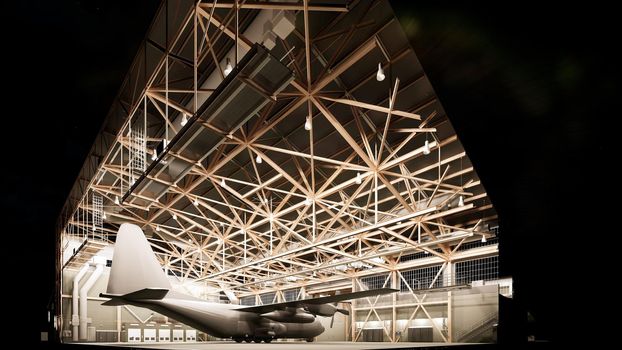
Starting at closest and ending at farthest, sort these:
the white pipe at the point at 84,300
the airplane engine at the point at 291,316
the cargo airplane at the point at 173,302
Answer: the cargo airplane at the point at 173,302 → the airplane engine at the point at 291,316 → the white pipe at the point at 84,300

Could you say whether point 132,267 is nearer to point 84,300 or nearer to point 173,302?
point 173,302

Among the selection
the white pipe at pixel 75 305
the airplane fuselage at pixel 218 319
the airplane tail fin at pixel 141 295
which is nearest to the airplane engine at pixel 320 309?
the airplane fuselage at pixel 218 319

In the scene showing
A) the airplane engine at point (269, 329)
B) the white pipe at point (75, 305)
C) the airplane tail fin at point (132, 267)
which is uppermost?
the airplane tail fin at point (132, 267)

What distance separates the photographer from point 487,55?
1917mm

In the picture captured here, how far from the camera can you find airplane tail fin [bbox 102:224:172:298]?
12.2 m

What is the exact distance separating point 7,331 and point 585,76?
8.04m

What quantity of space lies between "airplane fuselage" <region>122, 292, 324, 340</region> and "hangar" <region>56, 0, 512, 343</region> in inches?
124

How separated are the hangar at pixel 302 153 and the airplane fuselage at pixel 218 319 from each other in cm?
315

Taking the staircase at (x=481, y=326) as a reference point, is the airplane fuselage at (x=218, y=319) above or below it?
below

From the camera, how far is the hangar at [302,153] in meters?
9.19

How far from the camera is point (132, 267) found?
1245 cm

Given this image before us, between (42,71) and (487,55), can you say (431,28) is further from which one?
(42,71)

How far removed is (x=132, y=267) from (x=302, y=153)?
22.7ft

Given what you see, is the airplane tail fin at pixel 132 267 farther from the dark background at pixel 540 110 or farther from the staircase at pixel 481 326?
the dark background at pixel 540 110
